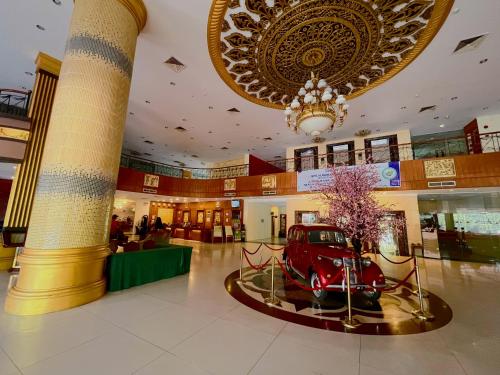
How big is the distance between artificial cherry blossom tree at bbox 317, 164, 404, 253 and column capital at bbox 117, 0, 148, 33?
19.1 feet

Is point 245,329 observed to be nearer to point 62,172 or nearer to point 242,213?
point 62,172

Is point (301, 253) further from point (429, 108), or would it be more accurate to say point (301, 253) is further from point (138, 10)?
point (429, 108)

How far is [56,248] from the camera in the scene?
316cm

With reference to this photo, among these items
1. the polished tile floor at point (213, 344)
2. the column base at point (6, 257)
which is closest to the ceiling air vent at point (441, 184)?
the polished tile floor at point (213, 344)

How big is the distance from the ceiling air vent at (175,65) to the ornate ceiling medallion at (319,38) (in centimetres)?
109

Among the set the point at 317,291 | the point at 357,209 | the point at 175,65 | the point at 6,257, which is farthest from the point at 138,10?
the point at 6,257

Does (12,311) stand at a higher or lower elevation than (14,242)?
lower

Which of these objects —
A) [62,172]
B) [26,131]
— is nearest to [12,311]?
[62,172]

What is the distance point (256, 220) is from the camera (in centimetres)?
1484

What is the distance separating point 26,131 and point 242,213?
10704 millimetres

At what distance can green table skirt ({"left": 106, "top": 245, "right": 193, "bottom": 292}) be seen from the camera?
13.2ft

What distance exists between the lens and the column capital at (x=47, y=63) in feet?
18.4

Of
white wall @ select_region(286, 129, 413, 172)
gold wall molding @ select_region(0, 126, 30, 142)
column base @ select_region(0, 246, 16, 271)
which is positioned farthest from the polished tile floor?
white wall @ select_region(286, 129, 413, 172)

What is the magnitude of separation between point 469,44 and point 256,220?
12617mm
